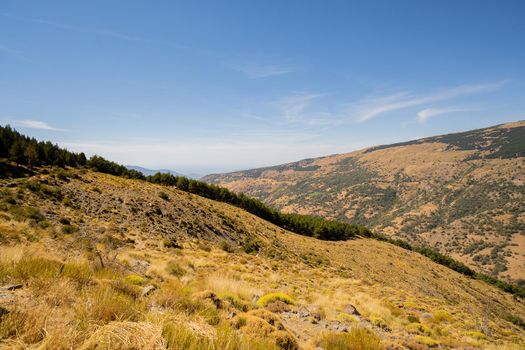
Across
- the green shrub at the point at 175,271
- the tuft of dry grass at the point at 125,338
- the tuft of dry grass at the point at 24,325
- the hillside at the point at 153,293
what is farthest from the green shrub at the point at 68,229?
the tuft of dry grass at the point at 125,338

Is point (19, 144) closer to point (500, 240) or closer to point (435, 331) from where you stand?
point (435, 331)

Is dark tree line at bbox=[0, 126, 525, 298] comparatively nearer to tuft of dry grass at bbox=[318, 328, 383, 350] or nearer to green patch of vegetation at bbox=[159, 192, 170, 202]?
green patch of vegetation at bbox=[159, 192, 170, 202]

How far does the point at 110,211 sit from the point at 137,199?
436 centimetres

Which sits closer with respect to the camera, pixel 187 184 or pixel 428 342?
pixel 428 342

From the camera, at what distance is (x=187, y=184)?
5062 centimetres

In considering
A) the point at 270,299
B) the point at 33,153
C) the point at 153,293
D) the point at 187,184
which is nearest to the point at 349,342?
the point at 270,299

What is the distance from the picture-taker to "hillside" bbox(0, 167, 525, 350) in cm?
312

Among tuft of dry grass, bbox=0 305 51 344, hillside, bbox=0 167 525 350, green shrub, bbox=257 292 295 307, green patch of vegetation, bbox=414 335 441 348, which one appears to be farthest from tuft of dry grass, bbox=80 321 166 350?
green patch of vegetation, bbox=414 335 441 348

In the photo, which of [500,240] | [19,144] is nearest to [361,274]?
[19,144]

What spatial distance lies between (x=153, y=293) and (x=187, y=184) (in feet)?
152

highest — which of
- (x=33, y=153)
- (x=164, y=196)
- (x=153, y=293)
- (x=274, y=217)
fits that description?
(x=33, y=153)

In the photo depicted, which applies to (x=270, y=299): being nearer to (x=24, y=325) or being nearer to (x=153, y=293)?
(x=153, y=293)

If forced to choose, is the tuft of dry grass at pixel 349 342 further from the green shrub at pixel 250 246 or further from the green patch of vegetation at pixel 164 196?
the green patch of vegetation at pixel 164 196

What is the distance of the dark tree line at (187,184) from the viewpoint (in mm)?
29388
